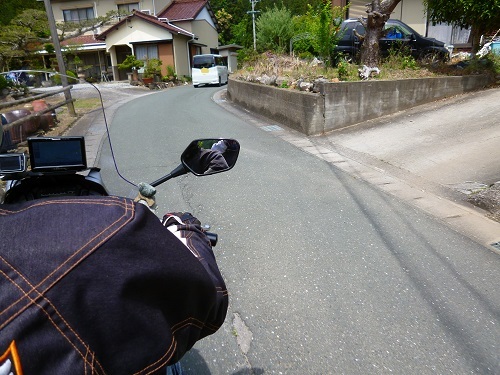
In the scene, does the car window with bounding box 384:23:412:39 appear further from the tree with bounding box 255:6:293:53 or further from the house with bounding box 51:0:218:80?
the house with bounding box 51:0:218:80

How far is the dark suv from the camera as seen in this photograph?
1184 centimetres

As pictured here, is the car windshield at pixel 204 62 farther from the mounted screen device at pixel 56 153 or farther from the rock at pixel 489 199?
the mounted screen device at pixel 56 153

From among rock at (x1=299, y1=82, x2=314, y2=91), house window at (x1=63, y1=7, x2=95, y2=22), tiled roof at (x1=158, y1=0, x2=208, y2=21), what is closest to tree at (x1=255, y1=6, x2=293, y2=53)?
rock at (x1=299, y1=82, x2=314, y2=91)

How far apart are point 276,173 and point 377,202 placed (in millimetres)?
1697

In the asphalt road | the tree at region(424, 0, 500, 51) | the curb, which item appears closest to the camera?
the asphalt road

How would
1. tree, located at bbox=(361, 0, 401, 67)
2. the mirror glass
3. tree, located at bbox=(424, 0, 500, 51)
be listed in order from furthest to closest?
1. tree, located at bbox=(361, 0, 401, 67)
2. tree, located at bbox=(424, 0, 500, 51)
3. the mirror glass

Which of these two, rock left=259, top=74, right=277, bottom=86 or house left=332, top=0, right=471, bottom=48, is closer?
rock left=259, top=74, right=277, bottom=86

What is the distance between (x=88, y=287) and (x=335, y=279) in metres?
2.60

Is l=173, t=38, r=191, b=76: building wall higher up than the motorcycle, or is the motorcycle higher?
l=173, t=38, r=191, b=76: building wall

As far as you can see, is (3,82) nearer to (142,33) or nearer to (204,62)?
(204,62)

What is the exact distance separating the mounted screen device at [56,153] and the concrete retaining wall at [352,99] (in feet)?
23.6

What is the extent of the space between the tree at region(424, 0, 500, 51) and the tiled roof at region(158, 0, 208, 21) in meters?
25.6

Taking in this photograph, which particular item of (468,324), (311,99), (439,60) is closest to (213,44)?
(439,60)

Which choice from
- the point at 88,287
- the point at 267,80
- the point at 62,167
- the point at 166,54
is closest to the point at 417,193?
the point at 62,167
